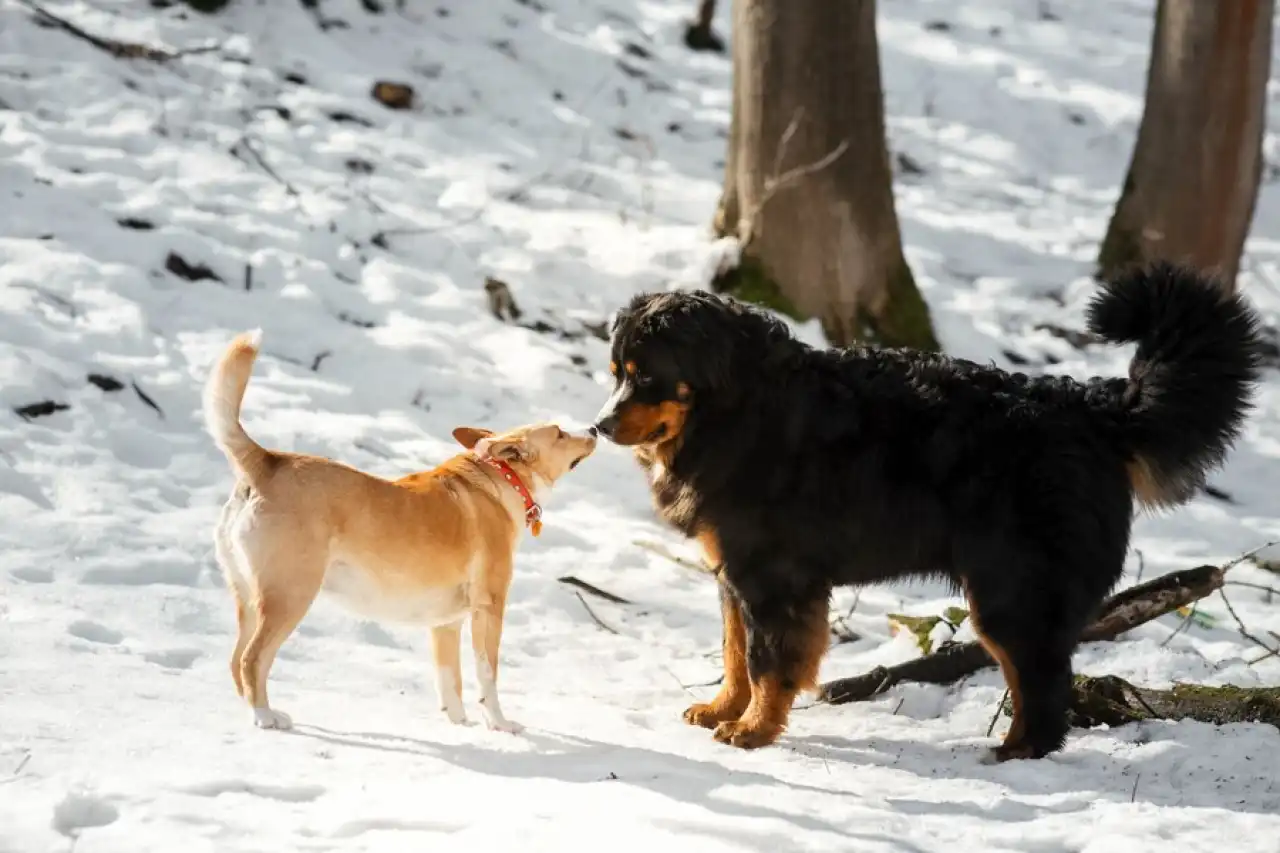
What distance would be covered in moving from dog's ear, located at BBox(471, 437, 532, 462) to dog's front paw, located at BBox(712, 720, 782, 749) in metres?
1.33

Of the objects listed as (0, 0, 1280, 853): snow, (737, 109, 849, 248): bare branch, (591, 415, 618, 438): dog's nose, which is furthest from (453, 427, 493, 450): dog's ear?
(737, 109, 849, 248): bare branch

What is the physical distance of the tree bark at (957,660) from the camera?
17.2 feet

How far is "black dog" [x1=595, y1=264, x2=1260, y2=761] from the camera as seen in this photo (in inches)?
183

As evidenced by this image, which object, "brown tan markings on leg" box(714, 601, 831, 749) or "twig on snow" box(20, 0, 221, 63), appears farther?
"twig on snow" box(20, 0, 221, 63)

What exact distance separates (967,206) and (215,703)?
28.1 feet

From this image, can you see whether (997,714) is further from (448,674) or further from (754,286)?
(754,286)

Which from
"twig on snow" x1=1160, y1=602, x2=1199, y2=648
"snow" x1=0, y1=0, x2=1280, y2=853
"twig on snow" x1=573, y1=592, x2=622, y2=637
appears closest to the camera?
"snow" x1=0, y1=0, x2=1280, y2=853

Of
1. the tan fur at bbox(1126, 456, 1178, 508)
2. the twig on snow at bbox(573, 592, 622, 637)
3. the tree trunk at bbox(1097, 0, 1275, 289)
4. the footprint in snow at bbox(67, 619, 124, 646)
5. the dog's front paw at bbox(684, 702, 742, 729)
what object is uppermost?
the tree trunk at bbox(1097, 0, 1275, 289)

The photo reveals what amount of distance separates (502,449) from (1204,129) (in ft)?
21.7

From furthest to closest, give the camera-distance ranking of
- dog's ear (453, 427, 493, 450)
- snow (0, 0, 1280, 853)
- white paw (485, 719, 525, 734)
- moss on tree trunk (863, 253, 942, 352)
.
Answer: moss on tree trunk (863, 253, 942, 352), dog's ear (453, 427, 493, 450), white paw (485, 719, 525, 734), snow (0, 0, 1280, 853)

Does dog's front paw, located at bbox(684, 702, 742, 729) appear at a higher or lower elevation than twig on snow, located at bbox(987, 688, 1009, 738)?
lower

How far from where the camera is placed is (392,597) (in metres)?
4.71

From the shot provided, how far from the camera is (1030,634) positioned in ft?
15.2

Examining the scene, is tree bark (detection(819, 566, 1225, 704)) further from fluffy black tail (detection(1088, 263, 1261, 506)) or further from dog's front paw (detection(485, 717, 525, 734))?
dog's front paw (detection(485, 717, 525, 734))
